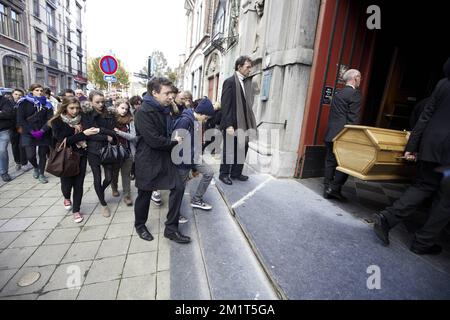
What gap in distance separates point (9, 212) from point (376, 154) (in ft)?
16.3

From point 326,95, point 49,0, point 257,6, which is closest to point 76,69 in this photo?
point 49,0

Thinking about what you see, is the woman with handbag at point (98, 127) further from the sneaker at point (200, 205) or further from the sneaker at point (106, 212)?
the sneaker at point (200, 205)

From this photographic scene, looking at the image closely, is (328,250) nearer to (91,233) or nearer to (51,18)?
(91,233)

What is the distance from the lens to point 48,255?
2.52 metres

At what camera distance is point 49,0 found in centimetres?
2758

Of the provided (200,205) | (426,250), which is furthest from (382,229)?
(200,205)

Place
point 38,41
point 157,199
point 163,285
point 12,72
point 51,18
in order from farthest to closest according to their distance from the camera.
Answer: point 51,18
point 38,41
point 12,72
point 157,199
point 163,285

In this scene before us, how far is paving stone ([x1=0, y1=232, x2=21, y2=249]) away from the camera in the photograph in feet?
8.78

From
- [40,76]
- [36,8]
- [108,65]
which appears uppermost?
[36,8]

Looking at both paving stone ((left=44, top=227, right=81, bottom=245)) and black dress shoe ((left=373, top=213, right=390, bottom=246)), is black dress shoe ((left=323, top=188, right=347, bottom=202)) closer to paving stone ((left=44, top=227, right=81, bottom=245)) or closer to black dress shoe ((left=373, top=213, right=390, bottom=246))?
black dress shoe ((left=373, top=213, right=390, bottom=246))

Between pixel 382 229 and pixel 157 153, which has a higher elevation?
pixel 157 153

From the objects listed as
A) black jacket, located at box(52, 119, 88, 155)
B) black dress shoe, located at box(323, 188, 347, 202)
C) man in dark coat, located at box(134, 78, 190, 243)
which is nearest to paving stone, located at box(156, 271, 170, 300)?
man in dark coat, located at box(134, 78, 190, 243)

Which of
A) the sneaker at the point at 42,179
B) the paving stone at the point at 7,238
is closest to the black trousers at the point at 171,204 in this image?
the paving stone at the point at 7,238
